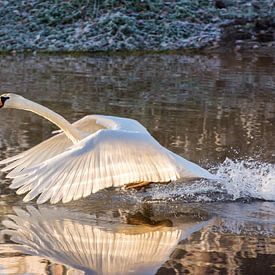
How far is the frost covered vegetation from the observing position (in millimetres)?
21359

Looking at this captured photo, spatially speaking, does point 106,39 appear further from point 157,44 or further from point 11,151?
point 11,151

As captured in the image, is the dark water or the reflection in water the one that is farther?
the dark water

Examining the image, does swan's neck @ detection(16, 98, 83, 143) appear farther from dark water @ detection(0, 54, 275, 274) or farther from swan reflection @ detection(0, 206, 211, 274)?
swan reflection @ detection(0, 206, 211, 274)

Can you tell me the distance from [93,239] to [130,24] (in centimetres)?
1651

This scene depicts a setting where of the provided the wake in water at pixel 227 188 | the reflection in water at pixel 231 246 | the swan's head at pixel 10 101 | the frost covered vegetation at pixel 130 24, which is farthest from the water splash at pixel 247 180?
→ the frost covered vegetation at pixel 130 24

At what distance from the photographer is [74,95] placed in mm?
13531

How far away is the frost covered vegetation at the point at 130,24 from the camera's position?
70.1 feet

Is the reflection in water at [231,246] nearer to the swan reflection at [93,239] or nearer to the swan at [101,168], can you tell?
the swan reflection at [93,239]

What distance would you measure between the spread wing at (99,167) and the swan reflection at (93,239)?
317mm

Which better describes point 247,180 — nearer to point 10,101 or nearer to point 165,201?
point 165,201

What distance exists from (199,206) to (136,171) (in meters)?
0.96

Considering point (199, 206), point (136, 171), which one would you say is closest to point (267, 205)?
point (199, 206)

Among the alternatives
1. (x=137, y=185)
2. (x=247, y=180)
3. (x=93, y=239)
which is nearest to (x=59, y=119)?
(x=137, y=185)

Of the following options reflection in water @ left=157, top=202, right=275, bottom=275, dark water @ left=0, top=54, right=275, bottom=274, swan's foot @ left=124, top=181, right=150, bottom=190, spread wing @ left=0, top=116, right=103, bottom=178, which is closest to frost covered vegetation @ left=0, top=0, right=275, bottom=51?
dark water @ left=0, top=54, right=275, bottom=274
